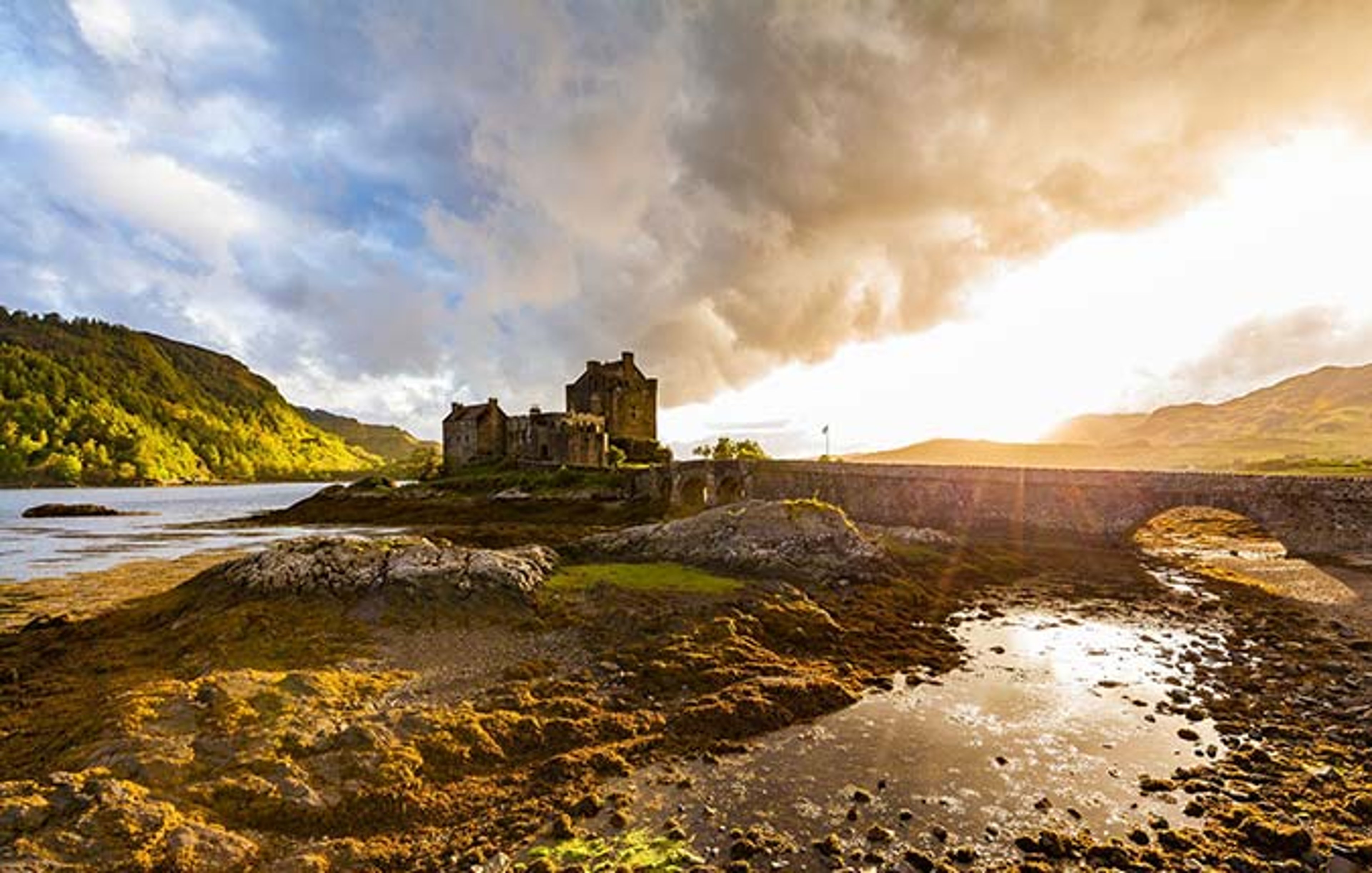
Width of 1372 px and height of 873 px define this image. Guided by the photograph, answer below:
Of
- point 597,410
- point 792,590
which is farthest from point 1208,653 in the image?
point 597,410

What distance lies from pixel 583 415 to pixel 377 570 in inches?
2253

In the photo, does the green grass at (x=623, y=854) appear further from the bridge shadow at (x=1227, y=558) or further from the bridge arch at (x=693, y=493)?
the bridge arch at (x=693, y=493)

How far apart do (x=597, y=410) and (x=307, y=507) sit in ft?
118

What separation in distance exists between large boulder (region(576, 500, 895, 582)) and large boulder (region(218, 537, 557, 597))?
22.5ft

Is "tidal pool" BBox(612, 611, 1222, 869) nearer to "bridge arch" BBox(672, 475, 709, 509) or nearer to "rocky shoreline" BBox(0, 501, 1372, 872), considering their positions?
"rocky shoreline" BBox(0, 501, 1372, 872)

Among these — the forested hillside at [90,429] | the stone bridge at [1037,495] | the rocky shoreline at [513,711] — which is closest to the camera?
the rocky shoreline at [513,711]

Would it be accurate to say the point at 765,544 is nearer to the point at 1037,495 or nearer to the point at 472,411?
the point at 1037,495

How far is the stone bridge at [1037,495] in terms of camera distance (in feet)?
106

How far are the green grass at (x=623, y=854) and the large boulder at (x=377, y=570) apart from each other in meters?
11.5

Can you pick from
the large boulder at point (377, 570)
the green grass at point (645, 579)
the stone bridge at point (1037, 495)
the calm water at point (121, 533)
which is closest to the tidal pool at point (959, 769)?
the green grass at point (645, 579)

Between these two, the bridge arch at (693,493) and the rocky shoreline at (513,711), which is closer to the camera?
the rocky shoreline at (513,711)

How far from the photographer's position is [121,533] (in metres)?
51.4

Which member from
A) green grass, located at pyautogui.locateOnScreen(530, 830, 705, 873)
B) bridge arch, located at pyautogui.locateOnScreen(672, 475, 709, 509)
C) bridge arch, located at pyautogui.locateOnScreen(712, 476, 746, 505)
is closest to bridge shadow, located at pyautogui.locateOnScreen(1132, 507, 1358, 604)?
green grass, located at pyautogui.locateOnScreen(530, 830, 705, 873)

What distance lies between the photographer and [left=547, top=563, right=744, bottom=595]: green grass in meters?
20.4
